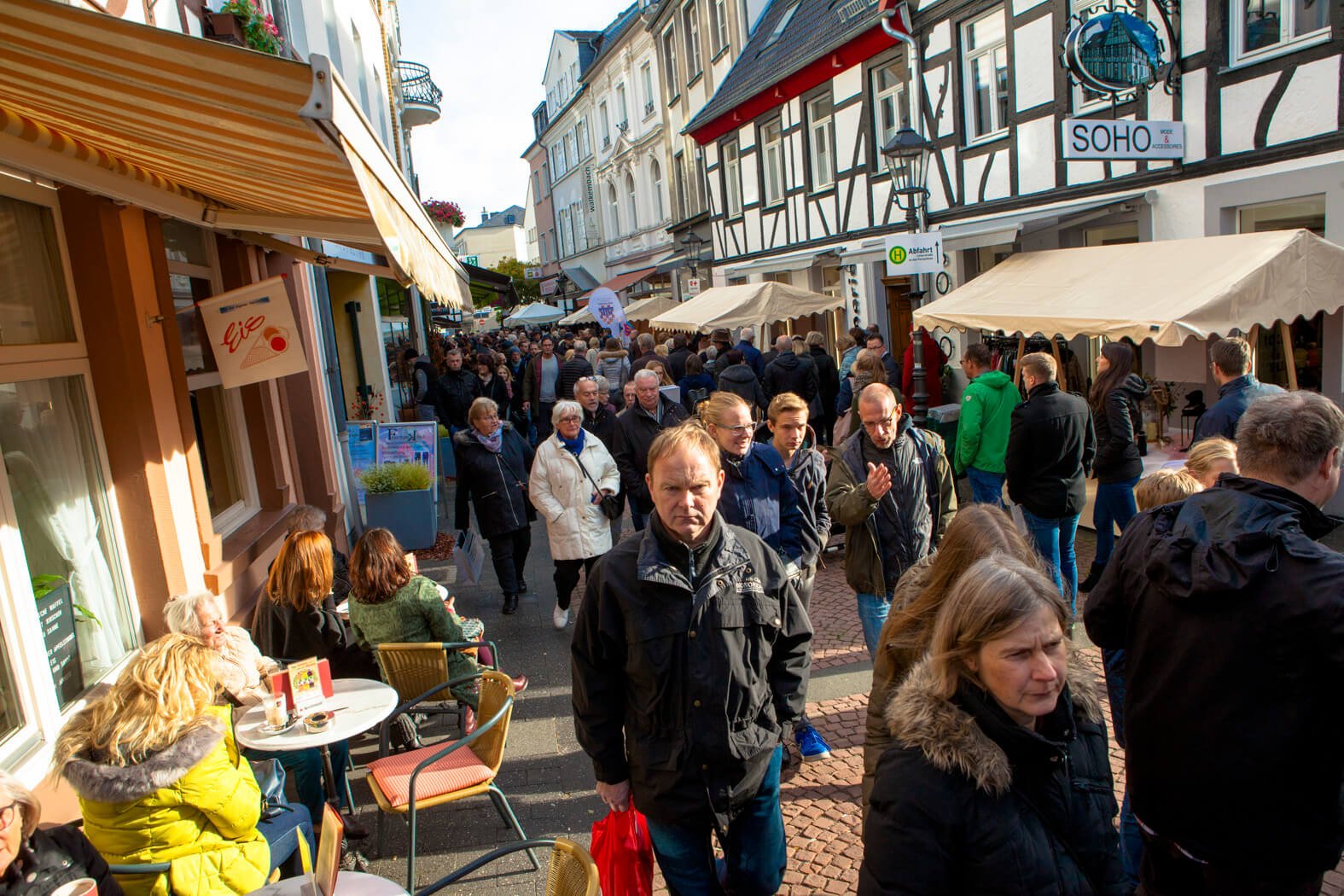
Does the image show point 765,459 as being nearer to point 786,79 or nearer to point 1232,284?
point 1232,284

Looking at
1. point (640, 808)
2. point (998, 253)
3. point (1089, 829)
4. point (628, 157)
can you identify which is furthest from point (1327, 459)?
point (628, 157)

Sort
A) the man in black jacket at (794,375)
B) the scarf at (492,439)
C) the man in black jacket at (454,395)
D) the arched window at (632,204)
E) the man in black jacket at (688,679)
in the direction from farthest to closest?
the arched window at (632,204), the man in black jacket at (454,395), the man in black jacket at (794,375), the scarf at (492,439), the man in black jacket at (688,679)

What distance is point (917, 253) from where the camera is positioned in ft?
29.2

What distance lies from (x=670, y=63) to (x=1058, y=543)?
79.5 ft

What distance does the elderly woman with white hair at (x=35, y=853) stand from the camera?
2262 millimetres

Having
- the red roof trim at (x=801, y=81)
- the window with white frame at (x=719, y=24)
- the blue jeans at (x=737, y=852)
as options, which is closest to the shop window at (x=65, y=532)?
the blue jeans at (x=737, y=852)

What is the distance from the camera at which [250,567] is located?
5383 millimetres

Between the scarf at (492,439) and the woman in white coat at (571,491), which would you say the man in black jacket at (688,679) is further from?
the scarf at (492,439)

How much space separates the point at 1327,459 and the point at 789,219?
16.2 metres

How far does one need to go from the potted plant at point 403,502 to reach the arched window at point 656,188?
77.4 ft

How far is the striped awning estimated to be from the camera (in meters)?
2.20

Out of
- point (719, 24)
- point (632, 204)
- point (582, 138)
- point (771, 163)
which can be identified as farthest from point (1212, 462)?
point (582, 138)

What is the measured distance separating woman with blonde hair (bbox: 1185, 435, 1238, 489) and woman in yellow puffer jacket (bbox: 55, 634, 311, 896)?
3.55 m

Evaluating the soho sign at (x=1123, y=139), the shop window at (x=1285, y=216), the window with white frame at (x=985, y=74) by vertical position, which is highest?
the window with white frame at (x=985, y=74)
